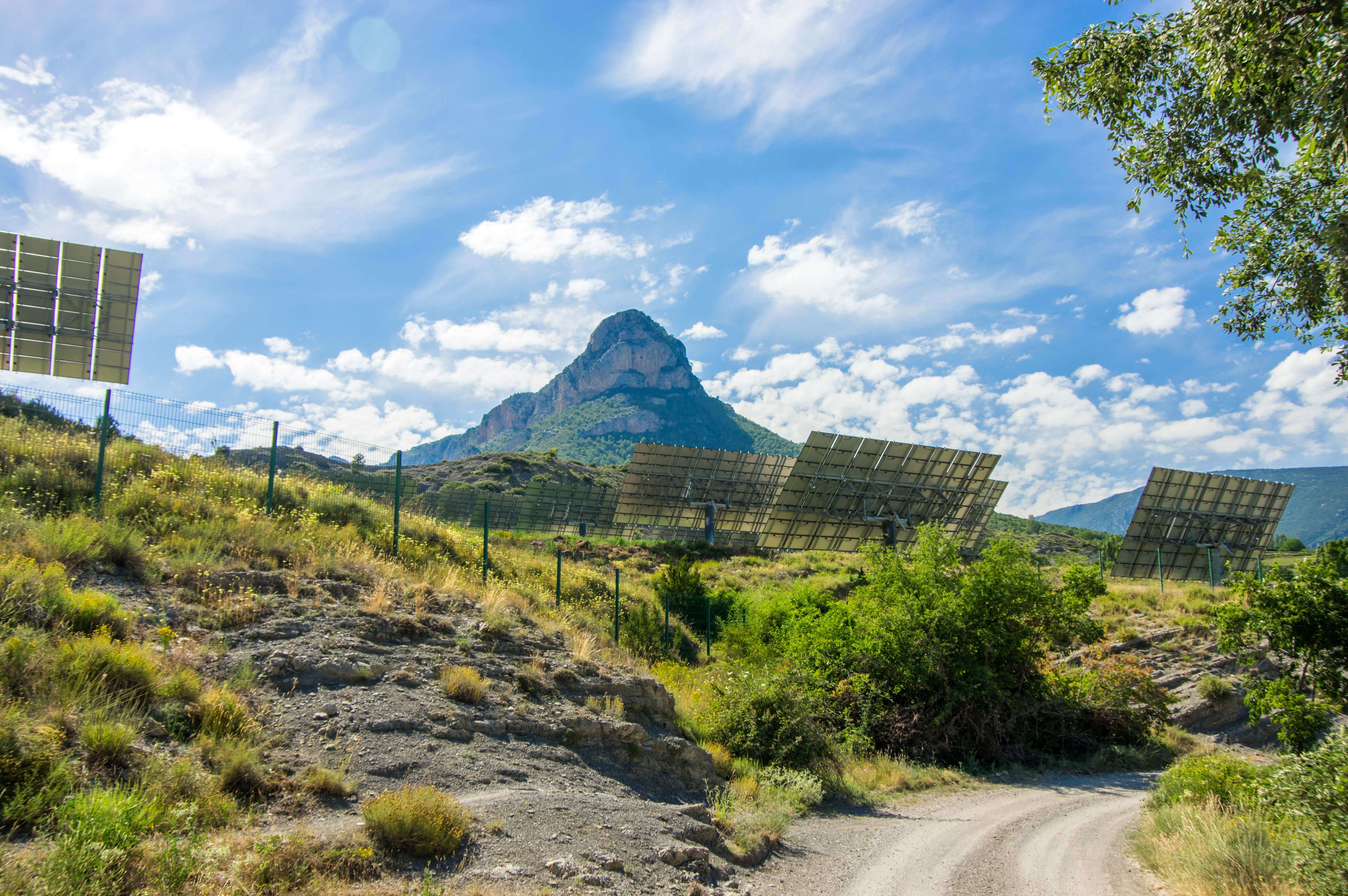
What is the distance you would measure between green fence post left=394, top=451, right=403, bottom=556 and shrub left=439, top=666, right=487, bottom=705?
18.7ft

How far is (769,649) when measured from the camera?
2036 cm

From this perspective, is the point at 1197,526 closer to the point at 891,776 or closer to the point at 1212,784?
the point at 891,776

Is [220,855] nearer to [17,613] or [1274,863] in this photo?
[17,613]

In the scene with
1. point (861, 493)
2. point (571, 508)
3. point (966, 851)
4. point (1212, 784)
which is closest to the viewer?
point (966, 851)

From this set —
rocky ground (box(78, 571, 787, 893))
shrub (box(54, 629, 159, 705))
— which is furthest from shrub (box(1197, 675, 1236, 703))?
shrub (box(54, 629, 159, 705))

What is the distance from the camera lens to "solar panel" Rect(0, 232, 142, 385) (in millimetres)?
19734

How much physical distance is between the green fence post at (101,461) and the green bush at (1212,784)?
59.6ft

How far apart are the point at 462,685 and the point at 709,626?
1649 cm

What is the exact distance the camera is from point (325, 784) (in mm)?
6562

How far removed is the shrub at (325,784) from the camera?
21.4ft

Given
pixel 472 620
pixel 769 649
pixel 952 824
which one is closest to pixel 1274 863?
pixel 952 824

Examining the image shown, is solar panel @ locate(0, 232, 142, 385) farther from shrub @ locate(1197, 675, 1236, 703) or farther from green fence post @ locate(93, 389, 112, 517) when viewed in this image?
shrub @ locate(1197, 675, 1236, 703)

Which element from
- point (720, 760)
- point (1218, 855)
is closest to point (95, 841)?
point (720, 760)

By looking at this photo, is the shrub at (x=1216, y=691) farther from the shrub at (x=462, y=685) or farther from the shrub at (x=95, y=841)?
the shrub at (x=95, y=841)
